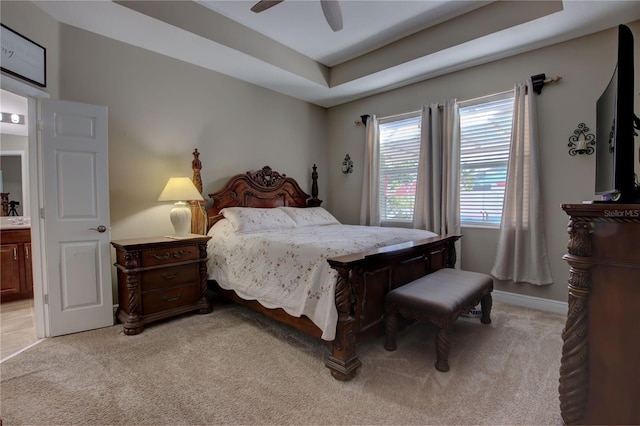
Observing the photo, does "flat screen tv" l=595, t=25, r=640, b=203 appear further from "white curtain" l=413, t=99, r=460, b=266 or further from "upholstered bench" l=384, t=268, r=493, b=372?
"white curtain" l=413, t=99, r=460, b=266

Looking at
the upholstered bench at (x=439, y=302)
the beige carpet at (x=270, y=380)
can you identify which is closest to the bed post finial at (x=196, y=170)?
the beige carpet at (x=270, y=380)

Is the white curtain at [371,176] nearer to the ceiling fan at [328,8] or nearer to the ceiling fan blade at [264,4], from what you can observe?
the ceiling fan at [328,8]

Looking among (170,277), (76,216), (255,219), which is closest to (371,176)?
(255,219)

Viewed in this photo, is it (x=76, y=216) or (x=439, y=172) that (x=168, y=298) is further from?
(x=439, y=172)

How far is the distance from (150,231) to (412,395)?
3004 millimetres

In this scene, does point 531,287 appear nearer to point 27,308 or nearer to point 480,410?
point 480,410

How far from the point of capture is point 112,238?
3104 mm

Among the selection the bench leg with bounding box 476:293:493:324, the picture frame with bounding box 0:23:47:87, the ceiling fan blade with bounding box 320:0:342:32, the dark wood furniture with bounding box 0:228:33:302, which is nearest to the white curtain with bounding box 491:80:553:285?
the bench leg with bounding box 476:293:493:324

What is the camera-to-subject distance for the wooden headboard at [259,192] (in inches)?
149

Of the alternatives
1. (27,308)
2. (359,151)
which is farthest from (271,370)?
(359,151)

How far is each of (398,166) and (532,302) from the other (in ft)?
7.56

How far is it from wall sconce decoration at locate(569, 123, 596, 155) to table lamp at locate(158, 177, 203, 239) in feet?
12.7

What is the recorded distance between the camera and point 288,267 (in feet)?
7.87

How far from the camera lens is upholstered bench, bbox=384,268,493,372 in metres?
2.04
